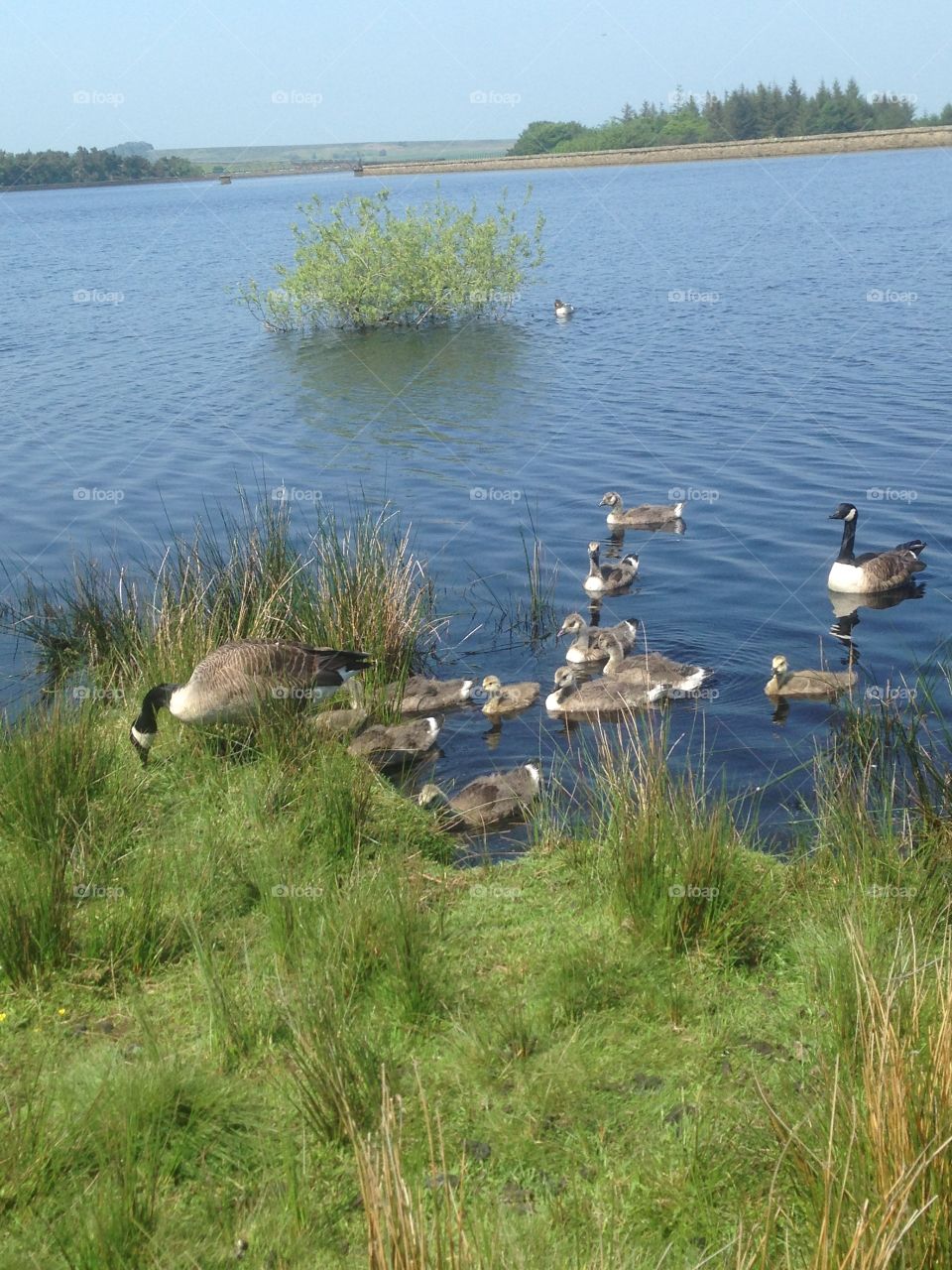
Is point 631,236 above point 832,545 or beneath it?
above

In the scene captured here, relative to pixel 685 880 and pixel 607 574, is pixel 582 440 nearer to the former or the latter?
pixel 607 574

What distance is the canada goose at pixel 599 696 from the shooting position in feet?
37.4

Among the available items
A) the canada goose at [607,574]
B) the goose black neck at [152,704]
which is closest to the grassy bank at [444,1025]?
the goose black neck at [152,704]

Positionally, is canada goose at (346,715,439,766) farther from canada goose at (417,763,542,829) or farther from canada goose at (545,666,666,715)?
canada goose at (545,666,666,715)

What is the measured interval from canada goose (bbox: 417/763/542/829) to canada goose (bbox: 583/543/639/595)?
5.34 m

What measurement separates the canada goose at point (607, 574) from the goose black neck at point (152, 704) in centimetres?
680

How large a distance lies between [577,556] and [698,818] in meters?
9.60

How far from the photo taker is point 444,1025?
5.60 meters

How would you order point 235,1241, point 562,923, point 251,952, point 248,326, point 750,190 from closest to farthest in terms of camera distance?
point 235,1241 → point 251,952 → point 562,923 → point 248,326 → point 750,190

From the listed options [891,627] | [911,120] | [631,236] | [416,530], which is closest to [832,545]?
[891,627]

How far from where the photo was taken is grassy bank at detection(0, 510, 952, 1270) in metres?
3.96

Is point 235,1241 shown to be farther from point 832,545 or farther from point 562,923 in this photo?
point 832,545

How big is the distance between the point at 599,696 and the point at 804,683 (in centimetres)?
190

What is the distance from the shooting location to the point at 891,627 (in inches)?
539
